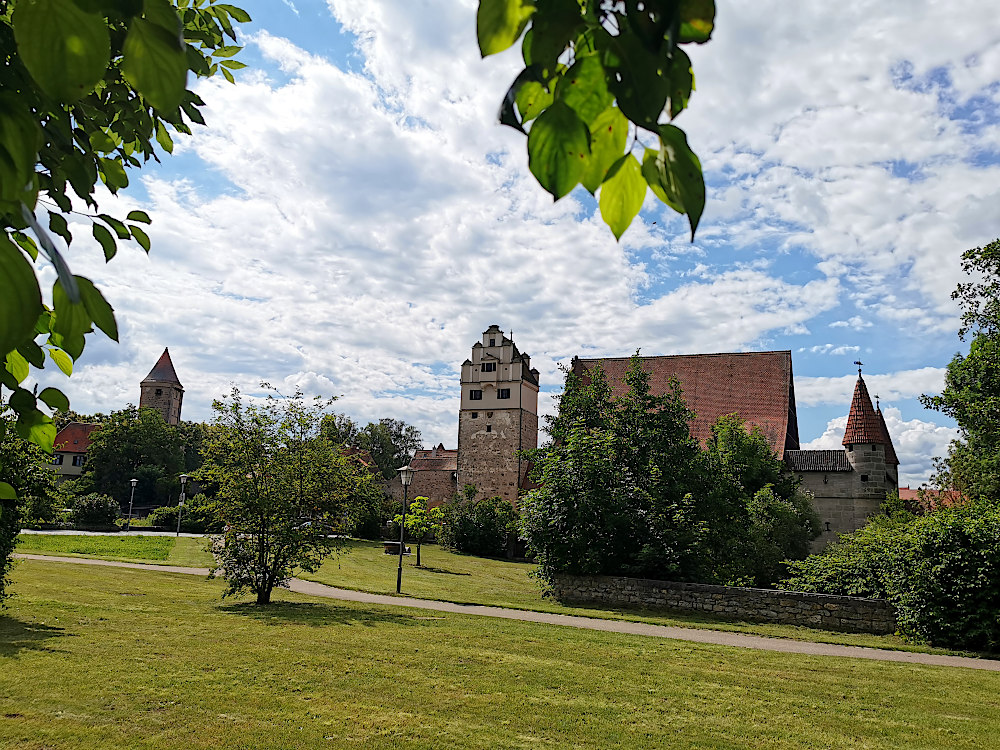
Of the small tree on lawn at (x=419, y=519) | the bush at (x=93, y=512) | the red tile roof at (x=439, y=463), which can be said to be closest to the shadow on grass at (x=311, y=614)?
the small tree on lawn at (x=419, y=519)

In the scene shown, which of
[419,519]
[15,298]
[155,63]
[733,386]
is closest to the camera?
[15,298]

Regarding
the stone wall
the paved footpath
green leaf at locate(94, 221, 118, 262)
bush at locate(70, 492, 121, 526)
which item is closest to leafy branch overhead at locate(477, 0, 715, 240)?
green leaf at locate(94, 221, 118, 262)

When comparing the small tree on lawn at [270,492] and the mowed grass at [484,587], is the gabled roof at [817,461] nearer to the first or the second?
the mowed grass at [484,587]

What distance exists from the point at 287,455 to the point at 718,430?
2045cm

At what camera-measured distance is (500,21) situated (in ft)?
2.57

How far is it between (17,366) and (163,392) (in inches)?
3421

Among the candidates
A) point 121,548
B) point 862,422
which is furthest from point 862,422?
point 121,548

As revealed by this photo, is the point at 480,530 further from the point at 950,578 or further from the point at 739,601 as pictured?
the point at 950,578

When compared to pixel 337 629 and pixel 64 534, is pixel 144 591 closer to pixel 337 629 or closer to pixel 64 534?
pixel 337 629

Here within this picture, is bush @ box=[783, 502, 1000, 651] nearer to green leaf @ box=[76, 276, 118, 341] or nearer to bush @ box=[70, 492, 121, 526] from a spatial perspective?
green leaf @ box=[76, 276, 118, 341]

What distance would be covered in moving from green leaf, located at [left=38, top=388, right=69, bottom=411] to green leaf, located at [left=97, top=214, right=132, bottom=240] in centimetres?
38

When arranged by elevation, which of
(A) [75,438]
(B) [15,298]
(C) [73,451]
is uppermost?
(A) [75,438]

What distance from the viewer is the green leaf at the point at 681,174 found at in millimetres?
756

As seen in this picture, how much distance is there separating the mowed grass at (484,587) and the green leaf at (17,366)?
13.7m
